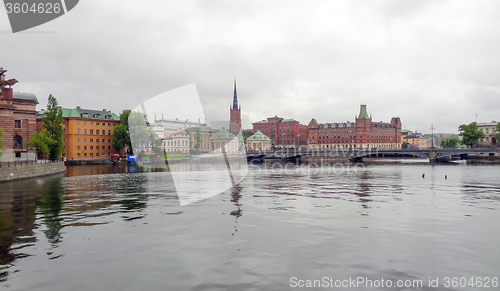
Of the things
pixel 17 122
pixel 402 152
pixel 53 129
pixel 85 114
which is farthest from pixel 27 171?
pixel 402 152

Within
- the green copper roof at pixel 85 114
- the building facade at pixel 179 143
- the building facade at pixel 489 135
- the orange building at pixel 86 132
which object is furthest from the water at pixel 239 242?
the building facade at pixel 489 135

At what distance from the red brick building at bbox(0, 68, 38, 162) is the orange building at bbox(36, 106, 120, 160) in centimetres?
4180

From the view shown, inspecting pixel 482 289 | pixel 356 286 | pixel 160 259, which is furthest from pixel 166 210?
pixel 482 289

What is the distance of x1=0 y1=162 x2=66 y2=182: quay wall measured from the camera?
53.0m

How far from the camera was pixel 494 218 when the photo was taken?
26.1 m

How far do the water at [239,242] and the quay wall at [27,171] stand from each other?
868 inches

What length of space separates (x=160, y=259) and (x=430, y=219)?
1849 cm

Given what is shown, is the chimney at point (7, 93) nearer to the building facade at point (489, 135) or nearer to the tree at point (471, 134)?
the tree at point (471, 134)

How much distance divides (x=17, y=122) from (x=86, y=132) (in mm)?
52167

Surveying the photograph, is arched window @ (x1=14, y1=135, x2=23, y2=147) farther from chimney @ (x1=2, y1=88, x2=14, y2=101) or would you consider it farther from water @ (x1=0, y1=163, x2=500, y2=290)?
water @ (x1=0, y1=163, x2=500, y2=290)

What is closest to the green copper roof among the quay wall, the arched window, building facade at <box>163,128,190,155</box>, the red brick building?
building facade at <box>163,128,190,155</box>

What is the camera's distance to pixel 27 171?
5912cm

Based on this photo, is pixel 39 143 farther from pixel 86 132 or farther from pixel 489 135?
pixel 489 135

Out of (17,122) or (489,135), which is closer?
(17,122)
